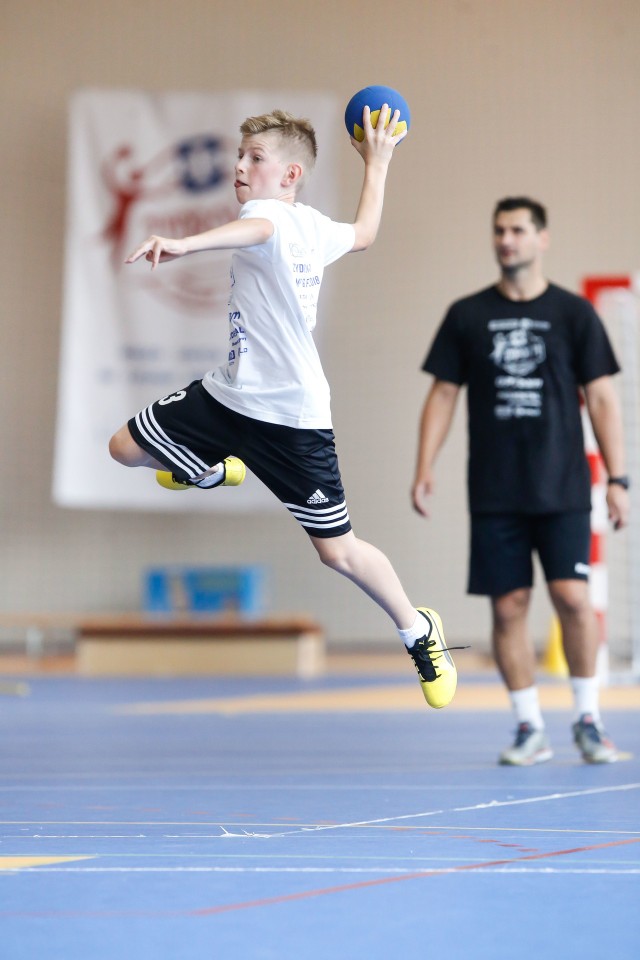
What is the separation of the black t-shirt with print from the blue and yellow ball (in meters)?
0.82

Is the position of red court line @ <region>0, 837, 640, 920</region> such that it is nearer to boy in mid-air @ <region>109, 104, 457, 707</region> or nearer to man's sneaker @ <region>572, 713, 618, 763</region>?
boy in mid-air @ <region>109, 104, 457, 707</region>

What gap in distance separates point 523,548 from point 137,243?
5061 mm

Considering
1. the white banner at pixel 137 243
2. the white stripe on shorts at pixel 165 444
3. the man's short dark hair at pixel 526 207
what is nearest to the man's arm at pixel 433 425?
the man's short dark hair at pixel 526 207

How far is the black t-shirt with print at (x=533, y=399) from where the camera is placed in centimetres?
374

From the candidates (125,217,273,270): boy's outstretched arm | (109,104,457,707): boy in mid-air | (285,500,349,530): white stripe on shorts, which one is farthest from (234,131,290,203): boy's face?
(285,500,349,530): white stripe on shorts

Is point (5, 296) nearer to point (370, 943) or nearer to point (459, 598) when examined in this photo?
point (459, 598)

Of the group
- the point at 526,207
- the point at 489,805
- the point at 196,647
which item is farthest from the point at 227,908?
the point at 196,647

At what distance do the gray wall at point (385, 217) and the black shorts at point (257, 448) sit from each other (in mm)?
5779

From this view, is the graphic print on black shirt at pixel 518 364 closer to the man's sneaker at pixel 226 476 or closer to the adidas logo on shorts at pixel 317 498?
the man's sneaker at pixel 226 476

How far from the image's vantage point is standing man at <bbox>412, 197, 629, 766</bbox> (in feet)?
12.3

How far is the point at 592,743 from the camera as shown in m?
3.63

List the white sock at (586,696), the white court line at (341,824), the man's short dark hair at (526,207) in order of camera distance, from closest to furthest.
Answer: the white court line at (341,824) → the white sock at (586,696) → the man's short dark hair at (526,207)

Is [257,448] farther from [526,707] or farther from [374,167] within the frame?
[526,707]

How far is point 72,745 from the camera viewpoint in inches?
162
